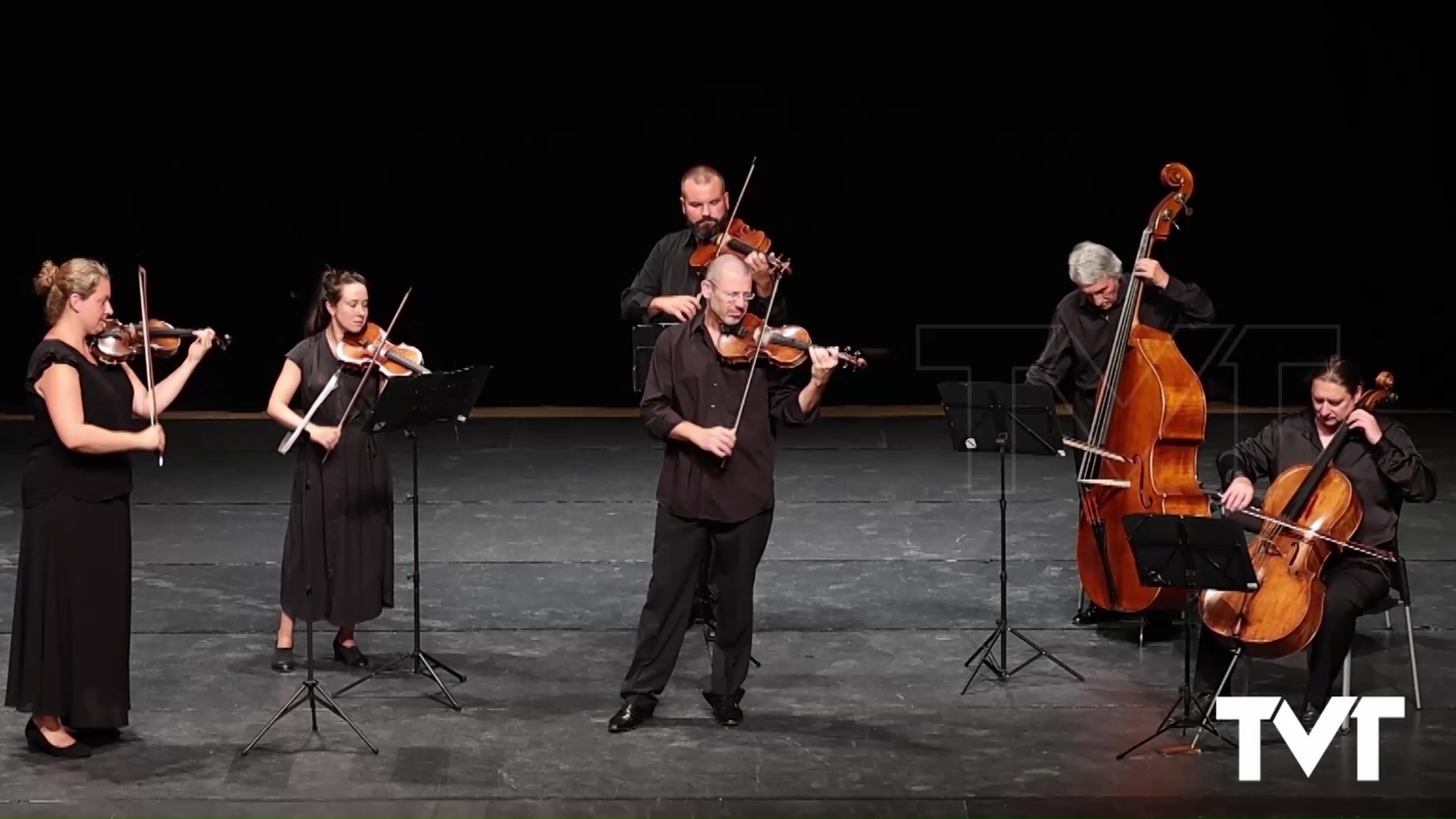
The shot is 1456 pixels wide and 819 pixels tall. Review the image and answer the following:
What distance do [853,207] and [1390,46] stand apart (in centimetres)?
294

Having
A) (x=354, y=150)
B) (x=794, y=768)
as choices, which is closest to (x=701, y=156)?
(x=354, y=150)

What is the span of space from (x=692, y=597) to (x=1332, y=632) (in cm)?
182

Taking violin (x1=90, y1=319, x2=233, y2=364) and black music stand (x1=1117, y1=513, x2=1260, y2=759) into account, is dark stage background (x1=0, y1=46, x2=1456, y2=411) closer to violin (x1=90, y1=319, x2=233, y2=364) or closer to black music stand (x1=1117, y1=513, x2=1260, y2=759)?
violin (x1=90, y1=319, x2=233, y2=364)

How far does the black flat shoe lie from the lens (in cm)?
597

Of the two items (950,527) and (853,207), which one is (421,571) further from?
(853,207)

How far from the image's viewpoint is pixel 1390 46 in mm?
10016

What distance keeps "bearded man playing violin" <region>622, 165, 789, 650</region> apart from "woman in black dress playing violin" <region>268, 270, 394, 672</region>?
984mm

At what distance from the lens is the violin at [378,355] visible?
569 cm

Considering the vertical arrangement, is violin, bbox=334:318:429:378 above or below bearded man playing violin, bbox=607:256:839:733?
above

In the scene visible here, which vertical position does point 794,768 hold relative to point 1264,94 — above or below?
below

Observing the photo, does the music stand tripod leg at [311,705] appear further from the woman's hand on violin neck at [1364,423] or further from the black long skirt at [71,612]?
the woman's hand on violin neck at [1364,423]

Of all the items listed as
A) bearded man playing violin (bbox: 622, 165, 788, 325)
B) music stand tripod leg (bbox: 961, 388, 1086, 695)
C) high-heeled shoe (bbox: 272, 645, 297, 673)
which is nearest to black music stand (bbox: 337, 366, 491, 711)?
high-heeled shoe (bbox: 272, 645, 297, 673)

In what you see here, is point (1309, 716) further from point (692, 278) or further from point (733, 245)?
point (692, 278)

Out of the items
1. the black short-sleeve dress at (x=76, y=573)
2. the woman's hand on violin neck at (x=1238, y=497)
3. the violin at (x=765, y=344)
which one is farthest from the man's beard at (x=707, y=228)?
the black short-sleeve dress at (x=76, y=573)
